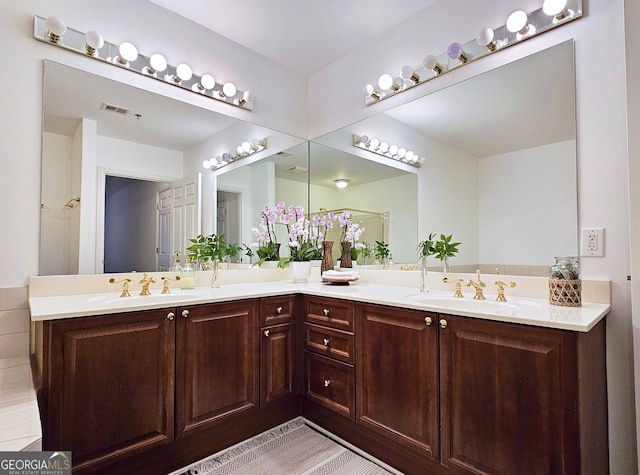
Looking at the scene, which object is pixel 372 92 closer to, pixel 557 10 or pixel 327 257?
pixel 557 10

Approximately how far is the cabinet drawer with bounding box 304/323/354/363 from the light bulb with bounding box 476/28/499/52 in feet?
5.81

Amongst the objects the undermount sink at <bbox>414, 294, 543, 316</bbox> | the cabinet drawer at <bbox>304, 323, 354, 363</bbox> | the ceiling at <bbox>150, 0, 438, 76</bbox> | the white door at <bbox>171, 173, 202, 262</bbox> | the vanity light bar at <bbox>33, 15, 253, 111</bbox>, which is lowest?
the cabinet drawer at <bbox>304, 323, 354, 363</bbox>

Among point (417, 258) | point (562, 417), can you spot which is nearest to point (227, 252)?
point (417, 258)

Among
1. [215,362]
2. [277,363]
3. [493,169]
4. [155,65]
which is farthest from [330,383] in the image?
[155,65]

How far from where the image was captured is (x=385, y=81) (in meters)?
2.42

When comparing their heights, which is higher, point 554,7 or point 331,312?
point 554,7

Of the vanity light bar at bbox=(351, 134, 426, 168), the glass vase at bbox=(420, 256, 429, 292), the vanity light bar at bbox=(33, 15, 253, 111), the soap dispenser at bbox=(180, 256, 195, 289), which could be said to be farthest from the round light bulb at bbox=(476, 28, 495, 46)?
the soap dispenser at bbox=(180, 256, 195, 289)

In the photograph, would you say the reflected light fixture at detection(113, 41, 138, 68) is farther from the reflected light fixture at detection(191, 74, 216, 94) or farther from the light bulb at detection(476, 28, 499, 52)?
the light bulb at detection(476, 28, 499, 52)

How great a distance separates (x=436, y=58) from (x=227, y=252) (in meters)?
1.94

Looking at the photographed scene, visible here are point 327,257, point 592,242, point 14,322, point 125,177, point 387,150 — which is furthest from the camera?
point 327,257

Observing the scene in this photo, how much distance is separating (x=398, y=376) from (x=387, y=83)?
192 centimetres

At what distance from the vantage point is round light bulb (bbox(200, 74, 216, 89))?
2.41 m

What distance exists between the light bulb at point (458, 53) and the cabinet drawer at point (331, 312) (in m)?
1.58

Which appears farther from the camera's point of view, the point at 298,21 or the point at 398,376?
the point at 298,21
